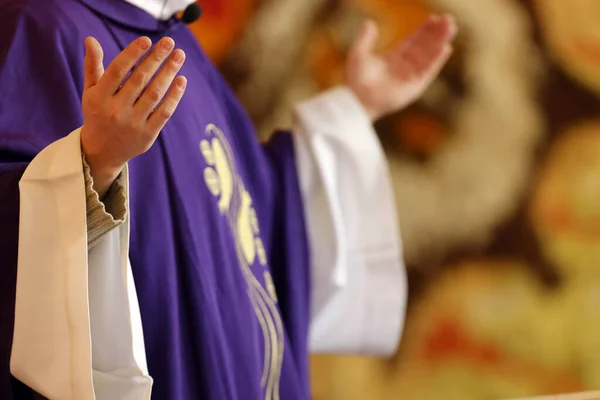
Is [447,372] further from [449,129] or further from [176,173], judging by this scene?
[176,173]

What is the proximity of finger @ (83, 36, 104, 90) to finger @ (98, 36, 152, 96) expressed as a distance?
2 centimetres

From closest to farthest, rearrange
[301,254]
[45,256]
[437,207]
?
1. [45,256]
2. [301,254]
3. [437,207]

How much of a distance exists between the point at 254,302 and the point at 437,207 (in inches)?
17.8

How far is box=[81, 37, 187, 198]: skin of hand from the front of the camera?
428mm

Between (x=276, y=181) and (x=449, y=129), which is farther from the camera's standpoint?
(x=449, y=129)

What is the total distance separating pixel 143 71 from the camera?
0.43 metres

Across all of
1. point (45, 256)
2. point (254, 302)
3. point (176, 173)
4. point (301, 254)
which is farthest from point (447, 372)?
point (45, 256)

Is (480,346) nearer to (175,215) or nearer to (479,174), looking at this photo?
(479,174)

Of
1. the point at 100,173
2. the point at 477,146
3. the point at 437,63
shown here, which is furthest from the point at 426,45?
the point at 100,173

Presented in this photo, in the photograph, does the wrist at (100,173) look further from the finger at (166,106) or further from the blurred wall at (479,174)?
the blurred wall at (479,174)

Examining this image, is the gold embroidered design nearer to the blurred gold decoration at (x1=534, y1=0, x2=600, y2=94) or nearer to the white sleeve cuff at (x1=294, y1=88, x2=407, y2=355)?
the white sleeve cuff at (x1=294, y1=88, x2=407, y2=355)

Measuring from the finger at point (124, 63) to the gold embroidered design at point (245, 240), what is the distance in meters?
0.24

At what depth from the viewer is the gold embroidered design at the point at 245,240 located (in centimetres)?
70

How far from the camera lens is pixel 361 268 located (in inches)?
37.3
